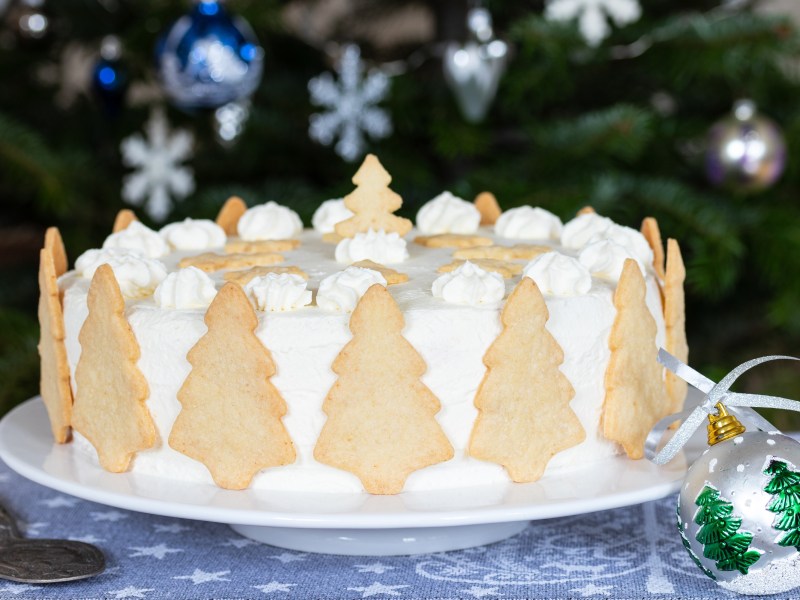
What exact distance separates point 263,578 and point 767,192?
1696mm

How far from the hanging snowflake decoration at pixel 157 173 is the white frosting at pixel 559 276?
1.15 meters

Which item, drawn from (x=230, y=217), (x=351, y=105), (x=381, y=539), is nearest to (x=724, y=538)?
(x=381, y=539)

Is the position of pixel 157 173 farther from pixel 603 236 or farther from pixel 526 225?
pixel 603 236

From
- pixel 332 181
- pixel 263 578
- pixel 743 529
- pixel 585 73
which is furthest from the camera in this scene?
pixel 332 181

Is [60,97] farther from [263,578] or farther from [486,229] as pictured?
[263,578]

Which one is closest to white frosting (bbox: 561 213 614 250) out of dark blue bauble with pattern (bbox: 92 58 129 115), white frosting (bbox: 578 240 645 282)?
white frosting (bbox: 578 240 645 282)

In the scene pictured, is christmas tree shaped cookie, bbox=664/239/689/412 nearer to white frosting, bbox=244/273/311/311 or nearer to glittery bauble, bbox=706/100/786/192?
→ white frosting, bbox=244/273/311/311

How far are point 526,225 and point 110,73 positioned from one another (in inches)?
38.9

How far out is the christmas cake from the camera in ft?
4.20

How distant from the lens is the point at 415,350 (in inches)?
50.9

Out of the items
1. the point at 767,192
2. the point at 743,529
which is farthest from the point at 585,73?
the point at 743,529

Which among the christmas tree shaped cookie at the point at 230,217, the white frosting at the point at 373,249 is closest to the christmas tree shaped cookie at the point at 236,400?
the white frosting at the point at 373,249

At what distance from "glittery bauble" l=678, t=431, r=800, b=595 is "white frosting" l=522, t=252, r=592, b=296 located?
31 centimetres

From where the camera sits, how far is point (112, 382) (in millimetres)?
1399
